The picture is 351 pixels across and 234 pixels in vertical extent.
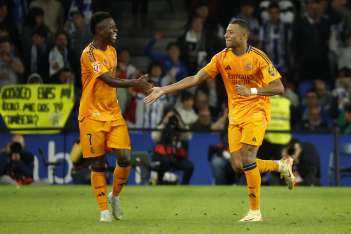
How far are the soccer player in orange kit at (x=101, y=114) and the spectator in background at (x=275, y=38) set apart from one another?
32.8 feet

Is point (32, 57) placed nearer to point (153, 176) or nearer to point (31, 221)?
point (153, 176)

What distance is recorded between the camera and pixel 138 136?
20.8 metres

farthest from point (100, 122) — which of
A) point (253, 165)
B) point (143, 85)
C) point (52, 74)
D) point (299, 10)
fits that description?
point (299, 10)

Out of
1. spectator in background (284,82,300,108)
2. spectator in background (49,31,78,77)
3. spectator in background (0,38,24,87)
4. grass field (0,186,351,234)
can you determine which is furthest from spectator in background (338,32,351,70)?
spectator in background (0,38,24,87)

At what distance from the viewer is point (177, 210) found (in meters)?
14.3

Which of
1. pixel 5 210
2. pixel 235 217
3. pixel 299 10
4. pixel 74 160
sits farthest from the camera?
pixel 299 10

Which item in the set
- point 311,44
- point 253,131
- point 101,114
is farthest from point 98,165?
point 311,44

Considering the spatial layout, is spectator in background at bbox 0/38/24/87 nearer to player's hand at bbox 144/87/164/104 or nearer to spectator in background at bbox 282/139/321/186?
spectator in background at bbox 282/139/321/186

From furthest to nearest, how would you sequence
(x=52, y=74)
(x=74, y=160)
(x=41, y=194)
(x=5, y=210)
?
1. (x=52, y=74)
2. (x=74, y=160)
3. (x=41, y=194)
4. (x=5, y=210)

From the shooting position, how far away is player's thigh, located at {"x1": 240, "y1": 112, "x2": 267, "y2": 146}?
12.5 metres

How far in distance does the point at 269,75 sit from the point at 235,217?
6.13 feet

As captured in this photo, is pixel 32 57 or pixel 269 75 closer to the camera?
pixel 269 75

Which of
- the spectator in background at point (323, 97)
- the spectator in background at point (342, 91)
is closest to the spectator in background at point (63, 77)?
the spectator in background at point (323, 97)

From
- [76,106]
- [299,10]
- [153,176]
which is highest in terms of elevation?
[299,10]
